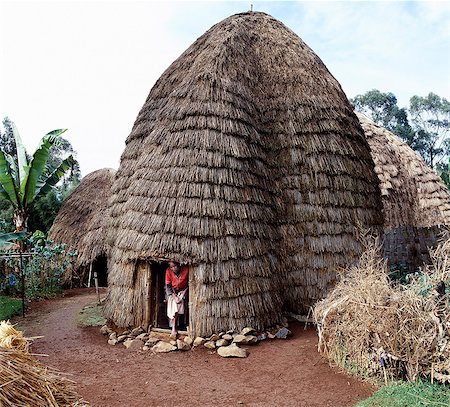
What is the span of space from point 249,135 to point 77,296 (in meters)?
9.17

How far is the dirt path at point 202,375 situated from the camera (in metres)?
6.80

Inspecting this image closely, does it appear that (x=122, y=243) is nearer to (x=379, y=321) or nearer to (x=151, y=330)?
(x=151, y=330)

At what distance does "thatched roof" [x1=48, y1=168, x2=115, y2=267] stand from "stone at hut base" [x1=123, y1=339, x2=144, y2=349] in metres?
8.33

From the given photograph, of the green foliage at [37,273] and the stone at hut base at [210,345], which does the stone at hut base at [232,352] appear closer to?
the stone at hut base at [210,345]

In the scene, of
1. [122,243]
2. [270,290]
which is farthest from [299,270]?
[122,243]

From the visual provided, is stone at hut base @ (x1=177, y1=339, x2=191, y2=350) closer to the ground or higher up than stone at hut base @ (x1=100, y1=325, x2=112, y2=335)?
closer to the ground

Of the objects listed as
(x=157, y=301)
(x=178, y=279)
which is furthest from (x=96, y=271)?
(x=178, y=279)

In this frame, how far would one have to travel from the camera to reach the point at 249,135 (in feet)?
34.7

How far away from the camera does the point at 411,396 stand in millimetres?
6188

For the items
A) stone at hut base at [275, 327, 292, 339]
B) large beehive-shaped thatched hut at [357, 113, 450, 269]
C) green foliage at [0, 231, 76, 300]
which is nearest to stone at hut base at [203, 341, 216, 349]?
stone at hut base at [275, 327, 292, 339]

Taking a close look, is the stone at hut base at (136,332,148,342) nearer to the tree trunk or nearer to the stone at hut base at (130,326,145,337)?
the stone at hut base at (130,326,145,337)

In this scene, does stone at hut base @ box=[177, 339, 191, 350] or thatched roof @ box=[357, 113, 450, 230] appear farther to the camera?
thatched roof @ box=[357, 113, 450, 230]

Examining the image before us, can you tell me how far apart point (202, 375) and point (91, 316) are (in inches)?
210

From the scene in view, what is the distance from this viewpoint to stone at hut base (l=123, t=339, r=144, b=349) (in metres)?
9.19
